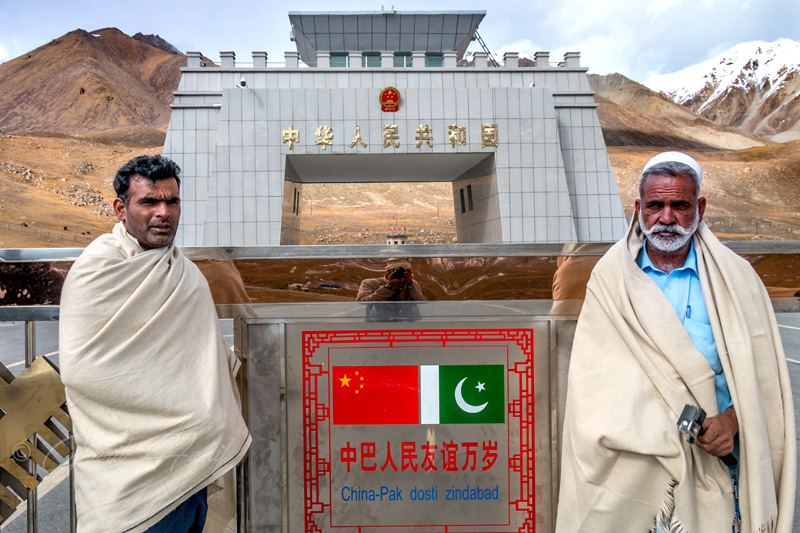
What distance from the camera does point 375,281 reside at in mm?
2225

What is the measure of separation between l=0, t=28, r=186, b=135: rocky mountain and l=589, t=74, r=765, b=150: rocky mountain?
82035 mm

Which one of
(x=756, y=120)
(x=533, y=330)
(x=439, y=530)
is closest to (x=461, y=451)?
(x=439, y=530)

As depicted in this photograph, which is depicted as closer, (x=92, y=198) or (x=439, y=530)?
(x=439, y=530)

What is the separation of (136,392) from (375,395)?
102 cm

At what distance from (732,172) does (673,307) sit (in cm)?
7184

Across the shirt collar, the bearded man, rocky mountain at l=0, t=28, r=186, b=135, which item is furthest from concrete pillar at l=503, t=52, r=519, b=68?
rocky mountain at l=0, t=28, r=186, b=135

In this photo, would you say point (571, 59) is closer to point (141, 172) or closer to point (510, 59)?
point (510, 59)

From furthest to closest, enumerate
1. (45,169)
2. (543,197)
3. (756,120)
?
(756,120) < (45,169) < (543,197)

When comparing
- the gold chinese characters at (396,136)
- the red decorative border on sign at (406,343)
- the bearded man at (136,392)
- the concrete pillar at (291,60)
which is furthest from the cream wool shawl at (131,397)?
the concrete pillar at (291,60)

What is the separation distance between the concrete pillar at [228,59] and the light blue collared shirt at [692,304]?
11.2 metres

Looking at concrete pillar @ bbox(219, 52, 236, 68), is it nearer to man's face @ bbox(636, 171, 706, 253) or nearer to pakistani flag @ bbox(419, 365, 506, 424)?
pakistani flag @ bbox(419, 365, 506, 424)

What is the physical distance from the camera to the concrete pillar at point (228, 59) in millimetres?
10938

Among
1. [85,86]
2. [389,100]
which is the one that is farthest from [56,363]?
[85,86]

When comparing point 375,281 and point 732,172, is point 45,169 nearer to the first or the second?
point 375,281
